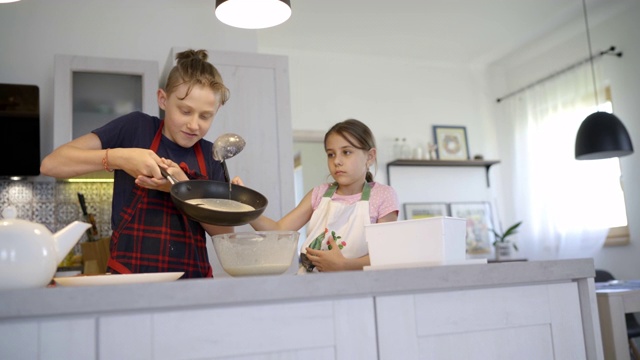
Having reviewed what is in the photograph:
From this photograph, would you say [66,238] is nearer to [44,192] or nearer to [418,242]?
[418,242]

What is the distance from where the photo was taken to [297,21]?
4301mm

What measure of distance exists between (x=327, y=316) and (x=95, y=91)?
253 cm

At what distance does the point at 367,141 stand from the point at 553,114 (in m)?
3.33

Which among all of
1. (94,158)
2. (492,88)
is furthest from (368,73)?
(94,158)

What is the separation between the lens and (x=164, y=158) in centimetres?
142

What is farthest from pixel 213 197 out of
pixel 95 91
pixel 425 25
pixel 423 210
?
pixel 423 210

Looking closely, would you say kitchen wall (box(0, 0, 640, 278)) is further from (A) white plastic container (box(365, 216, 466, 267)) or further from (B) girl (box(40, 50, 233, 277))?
(A) white plastic container (box(365, 216, 466, 267))

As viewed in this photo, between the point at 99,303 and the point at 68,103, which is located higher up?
the point at 68,103

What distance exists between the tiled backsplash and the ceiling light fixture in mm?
1631

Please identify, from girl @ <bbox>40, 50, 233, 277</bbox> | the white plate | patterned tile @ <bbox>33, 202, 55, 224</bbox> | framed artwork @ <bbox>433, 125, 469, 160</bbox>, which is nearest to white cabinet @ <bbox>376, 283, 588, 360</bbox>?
the white plate

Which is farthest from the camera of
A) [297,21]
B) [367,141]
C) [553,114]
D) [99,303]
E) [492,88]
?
[492,88]

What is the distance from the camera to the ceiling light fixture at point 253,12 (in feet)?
6.59

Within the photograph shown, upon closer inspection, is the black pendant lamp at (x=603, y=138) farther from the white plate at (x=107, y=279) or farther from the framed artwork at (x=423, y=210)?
the white plate at (x=107, y=279)

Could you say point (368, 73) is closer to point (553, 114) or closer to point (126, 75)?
point (553, 114)
